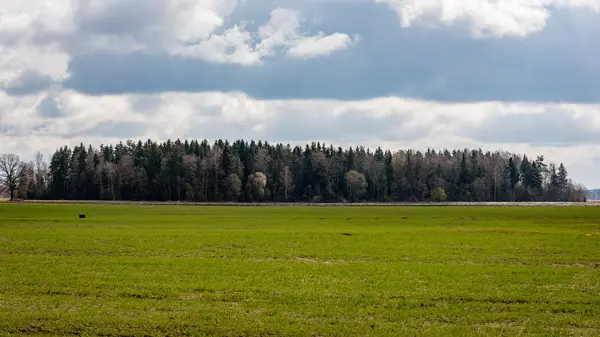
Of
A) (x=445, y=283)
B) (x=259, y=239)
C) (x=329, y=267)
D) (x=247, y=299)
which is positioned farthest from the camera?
(x=259, y=239)

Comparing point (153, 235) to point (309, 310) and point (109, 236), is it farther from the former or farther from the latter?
point (309, 310)

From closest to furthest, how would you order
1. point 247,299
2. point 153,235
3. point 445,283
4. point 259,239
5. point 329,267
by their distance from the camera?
point 247,299 < point 445,283 < point 329,267 < point 259,239 < point 153,235

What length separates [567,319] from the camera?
62.2 feet

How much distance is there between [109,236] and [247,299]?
103 ft

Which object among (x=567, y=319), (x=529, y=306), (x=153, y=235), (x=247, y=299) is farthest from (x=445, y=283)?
(x=153, y=235)

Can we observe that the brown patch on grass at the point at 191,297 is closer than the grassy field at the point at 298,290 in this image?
No

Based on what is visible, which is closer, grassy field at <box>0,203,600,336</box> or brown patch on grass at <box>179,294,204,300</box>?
grassy field at <box>0,203,600,336</box>

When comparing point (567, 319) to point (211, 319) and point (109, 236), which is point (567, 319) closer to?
point (211, 319)

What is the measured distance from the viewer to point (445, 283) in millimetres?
25562

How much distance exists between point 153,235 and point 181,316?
33.9 meters

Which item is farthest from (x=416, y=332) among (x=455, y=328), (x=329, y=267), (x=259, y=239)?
(x=259, y=239)

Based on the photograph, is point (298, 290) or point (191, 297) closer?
point (191, 297)

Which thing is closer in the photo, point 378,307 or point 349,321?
point 349,321

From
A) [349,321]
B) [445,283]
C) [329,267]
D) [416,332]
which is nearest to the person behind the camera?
[416,332]
